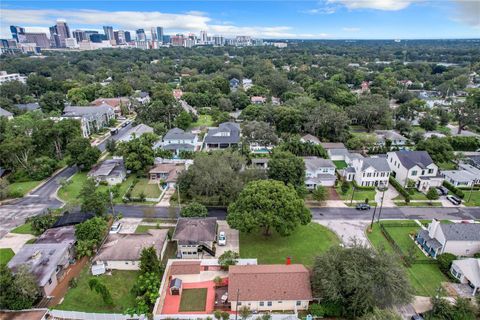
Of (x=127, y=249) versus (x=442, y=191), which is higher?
(x=127, y=249)

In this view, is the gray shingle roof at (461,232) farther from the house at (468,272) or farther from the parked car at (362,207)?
the parked car at (362,207)

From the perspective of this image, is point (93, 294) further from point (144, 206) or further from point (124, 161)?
point (124, 161)

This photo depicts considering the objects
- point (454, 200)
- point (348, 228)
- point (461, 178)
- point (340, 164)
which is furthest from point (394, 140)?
point (348, 228)

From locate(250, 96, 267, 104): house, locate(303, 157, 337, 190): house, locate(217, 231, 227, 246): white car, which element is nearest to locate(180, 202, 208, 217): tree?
locate(217, 231, 227, 246): white car

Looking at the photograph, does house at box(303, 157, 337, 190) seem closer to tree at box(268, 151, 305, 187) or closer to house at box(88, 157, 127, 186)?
tree at box(268, 151, 305, 187)

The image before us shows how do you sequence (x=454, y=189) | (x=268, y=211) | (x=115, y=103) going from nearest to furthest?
(x=268, y=211)
(x=454, y=189)
(x=115, y=103)

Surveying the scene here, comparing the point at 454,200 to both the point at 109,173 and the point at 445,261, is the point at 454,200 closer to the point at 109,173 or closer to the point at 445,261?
the point at 445,261


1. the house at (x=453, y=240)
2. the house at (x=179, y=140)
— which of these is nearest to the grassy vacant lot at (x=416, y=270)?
the house at (x=453, y=240)

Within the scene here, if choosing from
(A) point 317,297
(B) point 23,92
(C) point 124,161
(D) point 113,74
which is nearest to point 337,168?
(A) point 317,297
